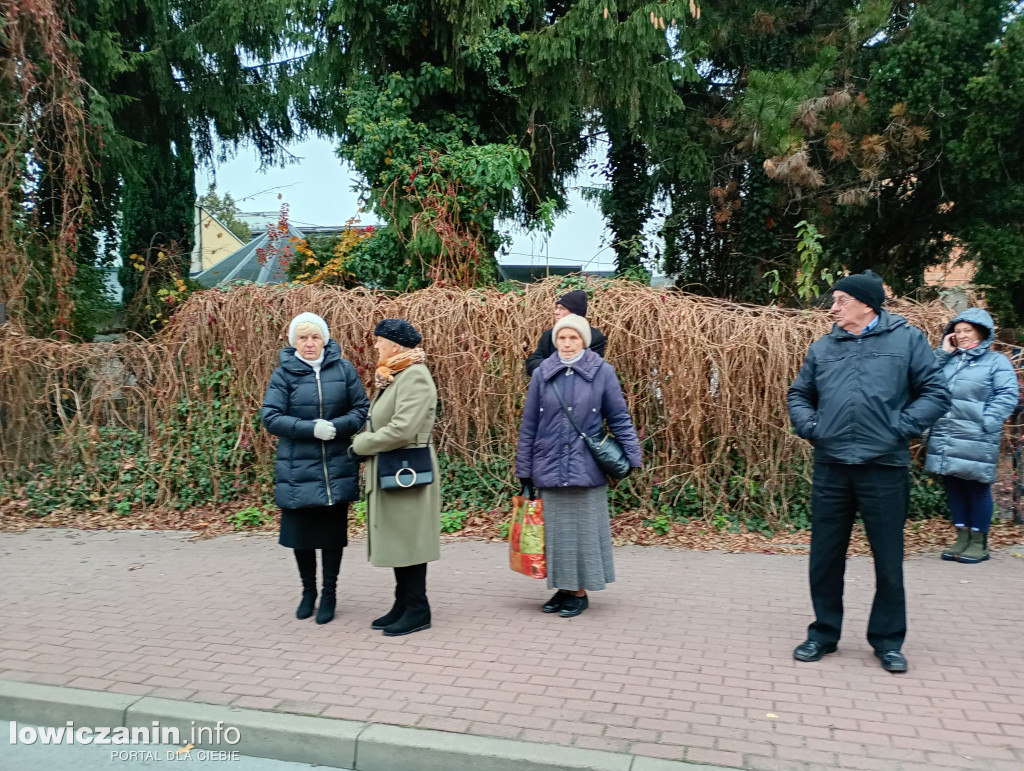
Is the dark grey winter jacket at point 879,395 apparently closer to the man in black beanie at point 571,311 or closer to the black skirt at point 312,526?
the man in black beanie at point 571,311

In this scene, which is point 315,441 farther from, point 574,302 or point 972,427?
point 972,427

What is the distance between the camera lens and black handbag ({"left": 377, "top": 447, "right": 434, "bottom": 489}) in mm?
4852

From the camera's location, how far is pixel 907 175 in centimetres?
1389

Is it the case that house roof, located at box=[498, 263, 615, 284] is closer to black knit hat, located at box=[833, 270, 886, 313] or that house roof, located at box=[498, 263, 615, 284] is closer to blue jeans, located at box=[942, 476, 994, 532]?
blue jeans, located at box=[942, 476, 994, 532]

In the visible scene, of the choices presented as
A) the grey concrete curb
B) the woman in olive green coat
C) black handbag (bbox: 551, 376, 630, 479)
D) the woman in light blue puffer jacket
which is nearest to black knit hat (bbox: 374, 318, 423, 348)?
the woman in olive green coat

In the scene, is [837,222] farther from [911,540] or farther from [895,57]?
[911,540]

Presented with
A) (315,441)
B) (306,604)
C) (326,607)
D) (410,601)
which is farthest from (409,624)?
(315,441)

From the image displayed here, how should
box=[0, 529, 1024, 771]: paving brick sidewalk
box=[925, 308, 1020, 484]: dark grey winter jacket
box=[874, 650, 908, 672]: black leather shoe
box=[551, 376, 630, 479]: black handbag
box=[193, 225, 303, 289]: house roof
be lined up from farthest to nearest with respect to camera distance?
box=[193, 225, 303, 289]: house roof, box=[925, 308, 1020, 484]: dark grey winter jacket, box=[551, 376, 630, 479]: black handbag, box=[874, 650, 908, 672]: black leather shoe, box=[0, 529, 1024, 771]: paving brick sidewalk

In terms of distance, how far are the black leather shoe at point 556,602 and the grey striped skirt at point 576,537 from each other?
20 centimetres

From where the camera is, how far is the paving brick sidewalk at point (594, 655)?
373cm

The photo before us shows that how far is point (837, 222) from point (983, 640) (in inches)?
409

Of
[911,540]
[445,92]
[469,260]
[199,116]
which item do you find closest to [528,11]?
[445,92]

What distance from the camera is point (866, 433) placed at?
421 cm

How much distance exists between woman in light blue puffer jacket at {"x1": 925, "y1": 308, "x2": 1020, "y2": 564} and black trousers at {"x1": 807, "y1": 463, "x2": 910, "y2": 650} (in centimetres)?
245
